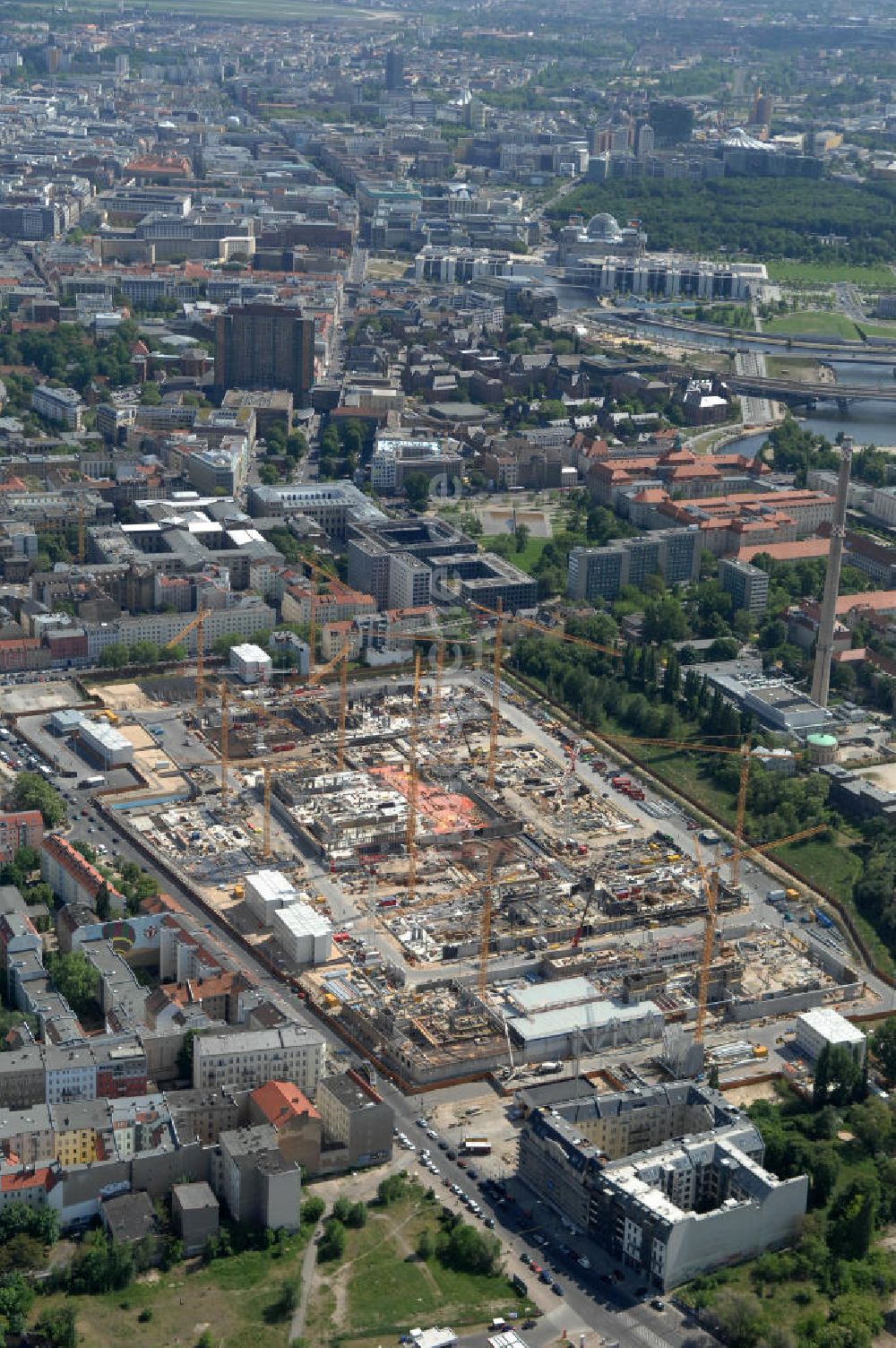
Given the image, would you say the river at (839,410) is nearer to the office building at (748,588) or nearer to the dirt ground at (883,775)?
the office building at (748,588)

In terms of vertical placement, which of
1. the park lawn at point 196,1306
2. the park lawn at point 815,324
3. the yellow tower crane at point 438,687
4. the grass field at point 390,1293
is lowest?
the park lawn at point 196,1306

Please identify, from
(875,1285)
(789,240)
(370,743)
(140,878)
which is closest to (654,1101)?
(875,1285)

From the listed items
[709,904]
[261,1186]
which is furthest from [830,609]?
[261,1186]

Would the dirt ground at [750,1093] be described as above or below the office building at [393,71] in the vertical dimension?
below

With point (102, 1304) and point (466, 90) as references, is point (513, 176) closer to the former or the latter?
point (466, 90)

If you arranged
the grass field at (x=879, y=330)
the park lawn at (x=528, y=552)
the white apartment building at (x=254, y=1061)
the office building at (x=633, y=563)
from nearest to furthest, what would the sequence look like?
the white apartment building at (x=254, y=1061)
the office building at (x=633, y=563)
the park lawn at (x=528, y=552)
the grass field at (x=879, y=330)

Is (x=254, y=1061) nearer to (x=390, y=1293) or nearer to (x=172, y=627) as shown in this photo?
(x=390, y=1293)

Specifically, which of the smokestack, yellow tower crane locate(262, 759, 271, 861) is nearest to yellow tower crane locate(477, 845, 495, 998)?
yellow tower crane locate(262, 759, 271, 861)

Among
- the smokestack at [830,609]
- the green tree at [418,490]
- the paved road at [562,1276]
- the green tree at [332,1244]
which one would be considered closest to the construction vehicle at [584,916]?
the paved road at [562,1276]
